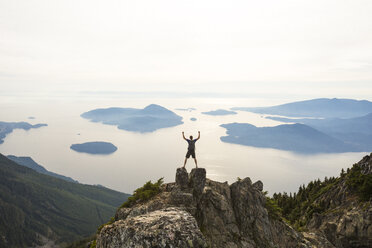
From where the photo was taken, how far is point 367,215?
34.8 m

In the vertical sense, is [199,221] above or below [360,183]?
above

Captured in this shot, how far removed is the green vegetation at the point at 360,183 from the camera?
129ft

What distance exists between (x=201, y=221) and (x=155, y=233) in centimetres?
851

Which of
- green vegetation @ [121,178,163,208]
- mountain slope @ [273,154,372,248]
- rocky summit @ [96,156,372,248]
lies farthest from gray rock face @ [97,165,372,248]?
mountain slope @ [273,154,372,248]

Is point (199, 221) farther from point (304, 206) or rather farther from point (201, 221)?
point (304, 206)

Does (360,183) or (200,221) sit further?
(360,183)

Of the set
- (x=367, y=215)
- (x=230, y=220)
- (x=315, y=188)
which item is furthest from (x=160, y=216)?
(x=315, y=188)

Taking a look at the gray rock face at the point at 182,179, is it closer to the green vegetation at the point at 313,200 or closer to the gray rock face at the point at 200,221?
the gray rock face at the point at 200,221

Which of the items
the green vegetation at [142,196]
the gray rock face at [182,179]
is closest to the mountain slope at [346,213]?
the gray rock face at [182,179]

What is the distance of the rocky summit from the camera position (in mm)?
13391

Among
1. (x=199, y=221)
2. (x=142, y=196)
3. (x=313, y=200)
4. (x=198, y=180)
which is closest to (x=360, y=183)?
(x=313, y=200)

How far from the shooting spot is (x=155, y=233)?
43.1ft

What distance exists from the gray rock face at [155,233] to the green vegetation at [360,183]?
4233 cm

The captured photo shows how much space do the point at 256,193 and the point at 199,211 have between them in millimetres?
9338
